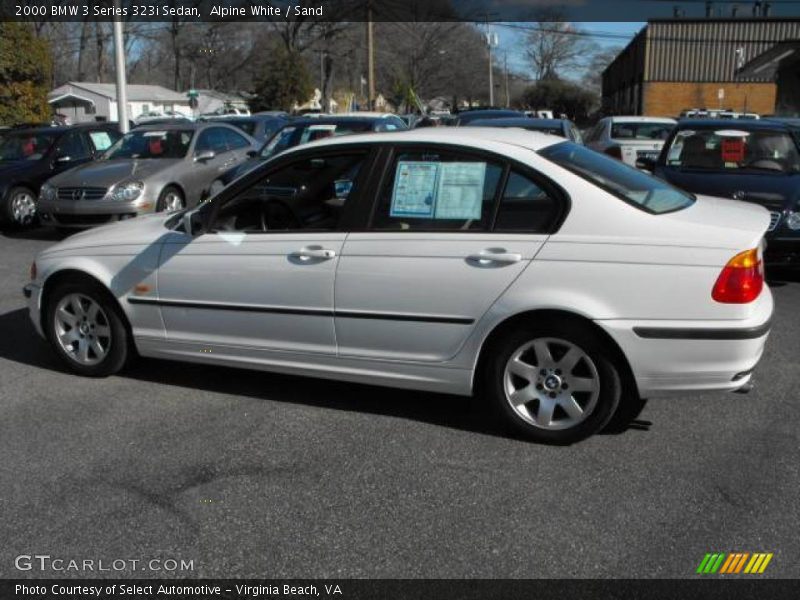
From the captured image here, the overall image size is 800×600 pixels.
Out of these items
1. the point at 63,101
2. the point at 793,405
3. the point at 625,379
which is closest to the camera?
the point at 625,379

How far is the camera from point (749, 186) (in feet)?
25.6

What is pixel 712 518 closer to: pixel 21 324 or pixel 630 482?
pixel 630 482

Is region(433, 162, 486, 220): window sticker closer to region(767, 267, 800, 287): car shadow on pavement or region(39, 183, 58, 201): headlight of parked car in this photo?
region(767, 267, 800, 287): car shadow on pavement

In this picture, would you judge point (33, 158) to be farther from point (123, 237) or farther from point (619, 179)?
point (619, 179)

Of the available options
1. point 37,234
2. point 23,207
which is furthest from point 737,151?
point 23,207

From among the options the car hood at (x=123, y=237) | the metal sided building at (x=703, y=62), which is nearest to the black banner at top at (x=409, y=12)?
the metal sided building at (x=703, y=62)

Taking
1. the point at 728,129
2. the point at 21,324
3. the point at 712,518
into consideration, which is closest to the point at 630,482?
the point at 712,518

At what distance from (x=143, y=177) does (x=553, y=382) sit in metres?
7.82

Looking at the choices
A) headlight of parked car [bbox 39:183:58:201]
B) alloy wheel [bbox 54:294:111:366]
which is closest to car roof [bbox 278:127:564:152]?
alloy wheel [bbox 54:294:111:366]

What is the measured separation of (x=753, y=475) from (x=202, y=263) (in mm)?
3187

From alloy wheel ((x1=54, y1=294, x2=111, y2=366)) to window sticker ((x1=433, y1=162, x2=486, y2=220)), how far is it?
241 cm

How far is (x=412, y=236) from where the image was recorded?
4.19 meters

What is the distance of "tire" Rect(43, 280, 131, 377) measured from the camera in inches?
199
